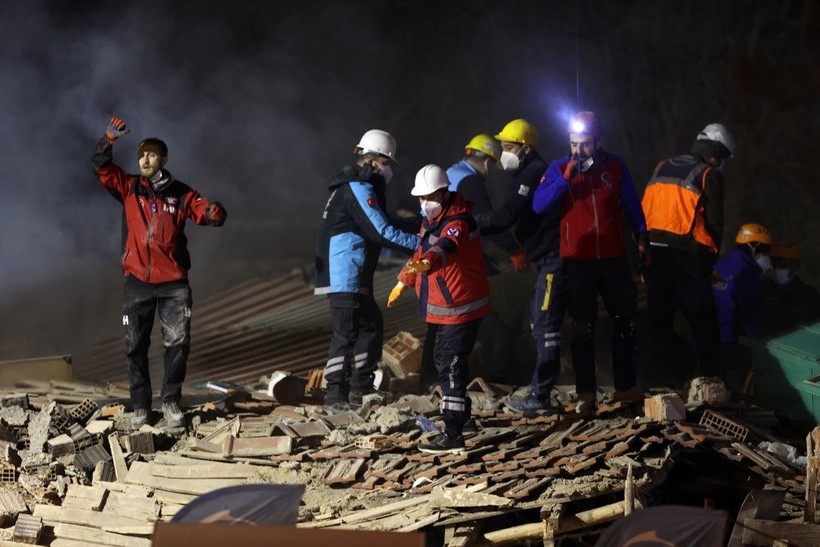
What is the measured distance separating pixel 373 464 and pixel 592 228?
235cm

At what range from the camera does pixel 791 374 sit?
354 inches

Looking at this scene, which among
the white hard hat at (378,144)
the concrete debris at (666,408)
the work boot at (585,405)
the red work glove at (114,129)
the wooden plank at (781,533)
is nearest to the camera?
the wooden plank at (781,533)

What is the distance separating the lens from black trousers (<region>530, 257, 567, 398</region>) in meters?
8.67

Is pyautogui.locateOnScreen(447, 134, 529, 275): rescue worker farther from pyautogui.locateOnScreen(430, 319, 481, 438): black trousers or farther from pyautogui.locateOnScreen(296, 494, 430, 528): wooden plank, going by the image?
pyautogui.locateOnScreen(296, 494, 430, 528): wooden plank

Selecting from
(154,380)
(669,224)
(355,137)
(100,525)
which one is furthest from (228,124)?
(100,525)

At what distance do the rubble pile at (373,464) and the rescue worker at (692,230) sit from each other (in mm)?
1186

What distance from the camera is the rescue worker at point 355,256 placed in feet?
29.7

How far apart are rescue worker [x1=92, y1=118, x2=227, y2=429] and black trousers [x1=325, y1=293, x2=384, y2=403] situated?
1.13 m

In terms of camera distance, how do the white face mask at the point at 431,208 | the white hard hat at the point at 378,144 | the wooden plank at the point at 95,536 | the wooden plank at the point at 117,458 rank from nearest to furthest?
the wooden plank at the point at 95,536
the white face mask at the point at 431,208
the wooden plank at the point at 117,458
the white hard hat at the point at 378,144

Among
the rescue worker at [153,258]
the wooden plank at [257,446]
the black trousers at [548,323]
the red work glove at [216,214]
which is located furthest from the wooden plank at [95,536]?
the black trousers at [548,323]

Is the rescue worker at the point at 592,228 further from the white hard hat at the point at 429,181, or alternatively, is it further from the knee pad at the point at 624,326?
the white hard hat at the point at 429,181

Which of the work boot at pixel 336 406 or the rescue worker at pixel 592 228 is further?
the work boot at pixel 336 406

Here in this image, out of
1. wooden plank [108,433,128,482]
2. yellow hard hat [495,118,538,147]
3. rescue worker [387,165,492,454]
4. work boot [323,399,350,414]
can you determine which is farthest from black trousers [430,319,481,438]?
wooden plank [108,433,128,482]

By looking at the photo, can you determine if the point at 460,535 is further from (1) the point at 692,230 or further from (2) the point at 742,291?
(2) the point at 742,291
